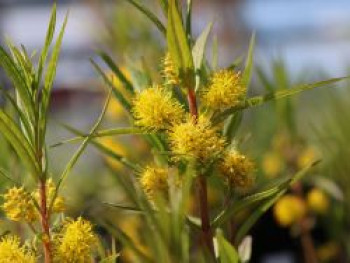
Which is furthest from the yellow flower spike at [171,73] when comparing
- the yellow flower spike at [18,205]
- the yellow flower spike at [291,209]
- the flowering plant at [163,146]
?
the yellow flower spike at [291,209]

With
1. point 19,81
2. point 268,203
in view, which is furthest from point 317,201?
point 19,81

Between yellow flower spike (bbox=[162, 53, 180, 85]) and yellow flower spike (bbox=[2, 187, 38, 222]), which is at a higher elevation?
yellow flower spike (bbox=[162, 53, 180, 85])

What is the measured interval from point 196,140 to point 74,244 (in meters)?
0.09

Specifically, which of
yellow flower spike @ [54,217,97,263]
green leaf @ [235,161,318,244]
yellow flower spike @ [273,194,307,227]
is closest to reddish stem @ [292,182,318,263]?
yellow flower spike @ [273,194,307,227]

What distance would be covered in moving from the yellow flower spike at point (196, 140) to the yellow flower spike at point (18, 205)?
3.3 inches

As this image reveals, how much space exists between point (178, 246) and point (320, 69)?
68cm

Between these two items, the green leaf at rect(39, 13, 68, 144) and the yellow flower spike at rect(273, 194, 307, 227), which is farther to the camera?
the yellow flower spike at rect(273, 194, 307, 227)

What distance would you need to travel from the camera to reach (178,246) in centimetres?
31

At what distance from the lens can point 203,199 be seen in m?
0.39

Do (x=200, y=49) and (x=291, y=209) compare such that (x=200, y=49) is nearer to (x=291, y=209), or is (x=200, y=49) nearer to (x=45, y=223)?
(x=45, y=223)

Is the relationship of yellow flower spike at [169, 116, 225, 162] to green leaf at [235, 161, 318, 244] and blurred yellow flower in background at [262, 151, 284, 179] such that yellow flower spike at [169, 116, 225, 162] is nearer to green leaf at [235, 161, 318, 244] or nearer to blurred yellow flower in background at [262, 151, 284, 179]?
green leaf at [235, 161, 318, 244]

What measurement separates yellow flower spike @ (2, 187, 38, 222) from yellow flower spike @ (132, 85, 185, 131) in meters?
0.08

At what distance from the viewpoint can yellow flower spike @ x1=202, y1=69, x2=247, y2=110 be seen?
0.39 m

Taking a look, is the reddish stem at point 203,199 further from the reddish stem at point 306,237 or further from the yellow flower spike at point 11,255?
the reddish stem at point 306,237
